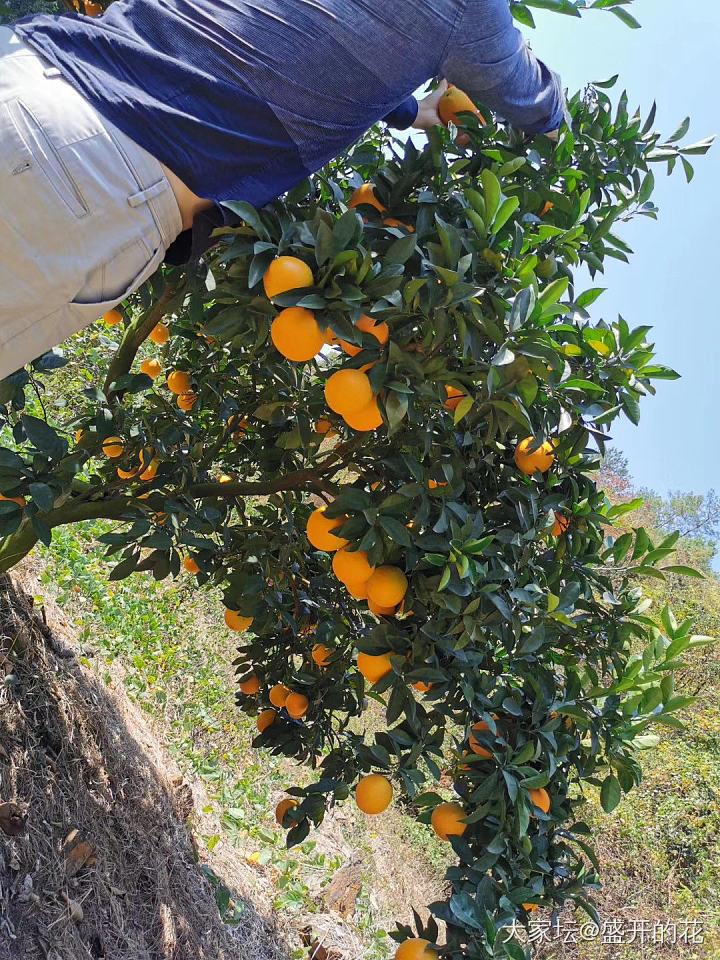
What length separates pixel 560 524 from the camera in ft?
5.18

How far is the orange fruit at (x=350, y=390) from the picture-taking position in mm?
1161

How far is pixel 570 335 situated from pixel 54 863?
2053 mm

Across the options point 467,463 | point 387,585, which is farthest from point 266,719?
point 467,463

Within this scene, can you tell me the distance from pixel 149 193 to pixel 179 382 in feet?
4.42

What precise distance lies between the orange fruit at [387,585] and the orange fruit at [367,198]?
65cm

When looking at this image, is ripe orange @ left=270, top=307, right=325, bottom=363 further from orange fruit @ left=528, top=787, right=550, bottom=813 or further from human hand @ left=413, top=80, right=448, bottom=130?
orange fruit @ left=528, top=787, right=550, bottom=813

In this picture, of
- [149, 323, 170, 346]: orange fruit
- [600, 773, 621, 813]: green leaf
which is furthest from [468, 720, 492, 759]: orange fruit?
[149, 323, 170, 346]: orange fruit

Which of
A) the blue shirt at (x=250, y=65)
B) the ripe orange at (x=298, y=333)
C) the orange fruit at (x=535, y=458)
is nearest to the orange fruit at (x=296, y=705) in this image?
the orange fruit at (x=535, y=458)

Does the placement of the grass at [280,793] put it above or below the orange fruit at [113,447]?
below

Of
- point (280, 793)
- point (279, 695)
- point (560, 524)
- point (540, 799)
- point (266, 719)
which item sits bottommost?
point (280, 793)

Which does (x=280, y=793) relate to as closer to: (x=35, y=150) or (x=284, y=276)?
(x=284, y=276)

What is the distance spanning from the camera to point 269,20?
0.99 m

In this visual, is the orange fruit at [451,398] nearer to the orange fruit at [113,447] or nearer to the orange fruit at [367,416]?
the orange fruit at [367,416]

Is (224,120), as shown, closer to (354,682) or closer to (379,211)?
(379,211)
